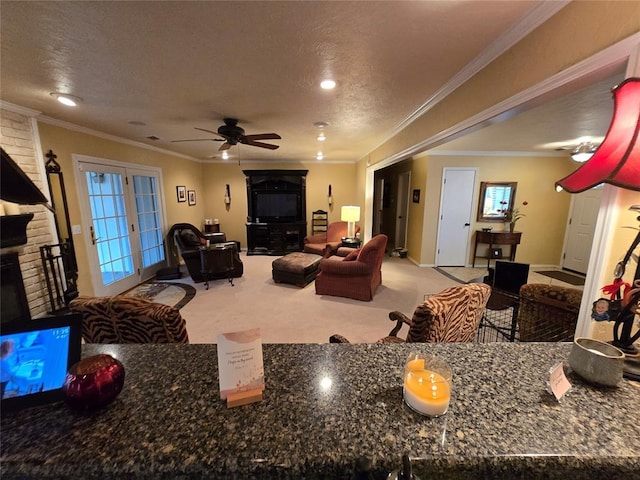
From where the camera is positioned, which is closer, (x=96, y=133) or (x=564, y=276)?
(x=96, y=133)

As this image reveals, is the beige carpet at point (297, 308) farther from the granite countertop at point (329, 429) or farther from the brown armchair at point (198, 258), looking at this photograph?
the granite countertop at point (329, 429)

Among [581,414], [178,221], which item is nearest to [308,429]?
[581,414]

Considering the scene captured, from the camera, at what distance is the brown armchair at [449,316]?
4.68 ft

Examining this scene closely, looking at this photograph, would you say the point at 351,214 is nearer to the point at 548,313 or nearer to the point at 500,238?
the point at 500,238

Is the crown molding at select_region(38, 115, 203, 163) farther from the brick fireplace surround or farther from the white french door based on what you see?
the white french door

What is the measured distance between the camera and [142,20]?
1406 millimetres

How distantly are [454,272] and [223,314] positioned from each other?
4328 millimetres

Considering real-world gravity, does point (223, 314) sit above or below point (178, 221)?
below

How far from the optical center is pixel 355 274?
3699 millimetres

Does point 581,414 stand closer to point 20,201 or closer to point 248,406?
point 248,406

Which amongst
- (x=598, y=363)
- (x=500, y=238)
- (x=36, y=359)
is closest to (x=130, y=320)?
(x=36, y=359)

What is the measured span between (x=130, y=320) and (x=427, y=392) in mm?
1500

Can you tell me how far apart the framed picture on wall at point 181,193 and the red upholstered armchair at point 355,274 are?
13.3 ft

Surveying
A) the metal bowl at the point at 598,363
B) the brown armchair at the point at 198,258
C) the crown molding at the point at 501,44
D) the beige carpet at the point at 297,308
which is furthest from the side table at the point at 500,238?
the metal bowl at the point at 598,363
